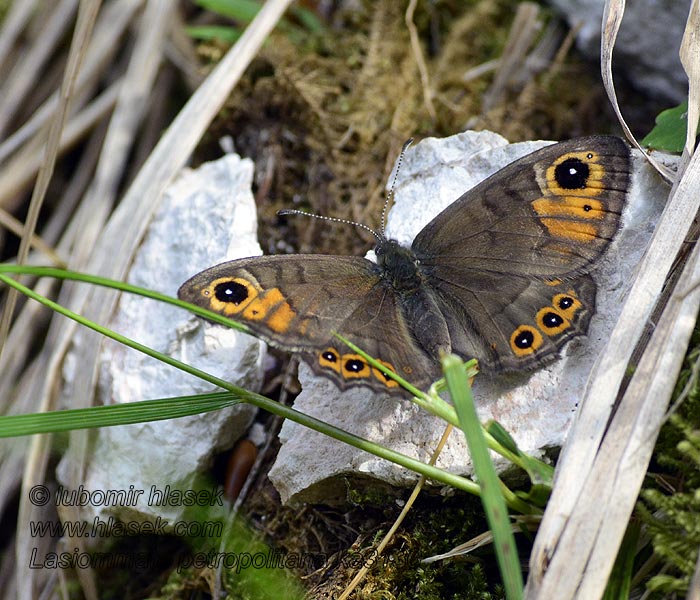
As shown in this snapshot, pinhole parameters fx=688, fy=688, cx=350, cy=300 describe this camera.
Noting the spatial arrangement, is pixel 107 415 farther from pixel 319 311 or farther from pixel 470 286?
pixel 470 286

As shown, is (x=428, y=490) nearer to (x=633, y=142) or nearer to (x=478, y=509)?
(x=478, y=509)

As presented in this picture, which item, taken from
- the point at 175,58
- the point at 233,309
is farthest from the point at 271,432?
the point at 175,58

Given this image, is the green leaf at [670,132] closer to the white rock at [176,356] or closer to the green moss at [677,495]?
the green moss at [677,495]

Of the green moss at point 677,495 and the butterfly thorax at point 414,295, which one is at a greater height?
the butterfly thorax at point 414,295

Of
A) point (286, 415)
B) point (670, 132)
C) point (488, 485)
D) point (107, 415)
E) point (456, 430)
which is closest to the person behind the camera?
point (488, 485)

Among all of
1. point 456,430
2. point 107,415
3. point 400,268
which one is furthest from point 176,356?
point 456,430

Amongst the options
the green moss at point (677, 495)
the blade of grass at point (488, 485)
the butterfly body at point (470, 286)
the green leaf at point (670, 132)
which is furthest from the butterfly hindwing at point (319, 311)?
the green leaf at point (670, 132)
